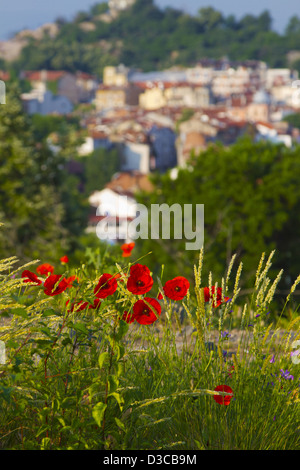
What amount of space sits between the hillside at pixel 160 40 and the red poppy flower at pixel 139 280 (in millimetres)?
162638

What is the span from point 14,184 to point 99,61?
152 metres

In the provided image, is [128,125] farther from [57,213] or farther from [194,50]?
[194,50]

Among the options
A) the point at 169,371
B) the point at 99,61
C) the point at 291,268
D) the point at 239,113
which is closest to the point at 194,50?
the point at 99,61

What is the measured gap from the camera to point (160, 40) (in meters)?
182

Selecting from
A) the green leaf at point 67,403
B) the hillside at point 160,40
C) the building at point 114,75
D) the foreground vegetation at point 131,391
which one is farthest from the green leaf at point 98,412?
the hillside at point 160,40

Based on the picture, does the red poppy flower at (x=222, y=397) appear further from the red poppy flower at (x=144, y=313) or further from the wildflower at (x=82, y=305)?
the wildflower at (x=82, y=305)

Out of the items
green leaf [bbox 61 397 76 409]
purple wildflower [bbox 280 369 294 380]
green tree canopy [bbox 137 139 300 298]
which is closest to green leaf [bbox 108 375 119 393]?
green leaf [bbox 61 397 76 409]

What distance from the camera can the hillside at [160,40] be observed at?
167 m

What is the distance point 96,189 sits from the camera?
77375 mm

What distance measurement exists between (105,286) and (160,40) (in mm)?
187601

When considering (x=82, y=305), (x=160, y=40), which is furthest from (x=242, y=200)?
(x=160, y=40)

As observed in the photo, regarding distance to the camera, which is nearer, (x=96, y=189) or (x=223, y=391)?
(x=223, y=391)

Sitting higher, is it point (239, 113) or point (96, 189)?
point (239, 113)

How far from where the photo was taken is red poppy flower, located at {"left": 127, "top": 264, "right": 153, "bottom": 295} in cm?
270
